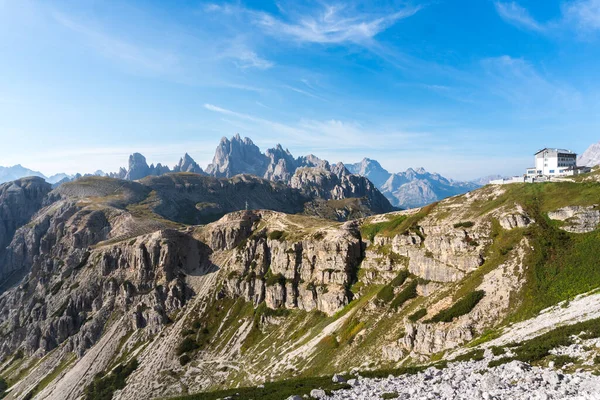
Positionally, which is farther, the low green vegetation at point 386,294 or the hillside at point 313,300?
the low green vegetation at point 386,294

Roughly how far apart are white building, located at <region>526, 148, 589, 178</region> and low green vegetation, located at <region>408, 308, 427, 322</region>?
73515mm

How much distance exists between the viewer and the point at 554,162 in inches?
4643

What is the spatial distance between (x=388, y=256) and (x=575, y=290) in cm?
5841

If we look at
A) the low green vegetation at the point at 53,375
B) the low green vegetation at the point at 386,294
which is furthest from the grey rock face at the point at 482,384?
the low green vegetation at the point at 53,375

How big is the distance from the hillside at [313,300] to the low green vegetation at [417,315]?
474 mm

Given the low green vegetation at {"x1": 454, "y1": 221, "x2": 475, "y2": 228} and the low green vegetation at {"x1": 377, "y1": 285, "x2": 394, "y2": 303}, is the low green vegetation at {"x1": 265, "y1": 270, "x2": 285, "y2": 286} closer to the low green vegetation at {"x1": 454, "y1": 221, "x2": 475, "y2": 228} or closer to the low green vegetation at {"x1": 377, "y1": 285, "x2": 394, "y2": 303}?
the low green vegetation at {"x1": 377, "y1": 285, "x2": 394, "y2": 303}

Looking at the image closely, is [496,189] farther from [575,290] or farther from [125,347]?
[125,347]

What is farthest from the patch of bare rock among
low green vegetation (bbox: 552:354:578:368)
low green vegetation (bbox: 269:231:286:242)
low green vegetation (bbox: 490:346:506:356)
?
low green vegetation (bbox: 269:231:286:242)

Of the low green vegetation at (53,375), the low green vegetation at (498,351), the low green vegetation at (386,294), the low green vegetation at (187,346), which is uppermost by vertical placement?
the low green vegetation at (498,351)

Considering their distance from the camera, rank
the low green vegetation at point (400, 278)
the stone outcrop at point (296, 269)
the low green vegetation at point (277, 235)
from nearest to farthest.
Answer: the low green vegetation at point (400, 278), the stone outcrop at point (296, 269), the low green vegetation at point (277, 235)

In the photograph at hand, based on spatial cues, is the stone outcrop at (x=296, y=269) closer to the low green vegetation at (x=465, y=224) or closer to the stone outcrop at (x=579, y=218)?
the low green vegetation at (x=465, y=224)

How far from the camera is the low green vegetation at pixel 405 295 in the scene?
306ft

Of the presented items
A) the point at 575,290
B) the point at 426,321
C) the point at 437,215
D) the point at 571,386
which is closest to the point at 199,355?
the point at 426,321

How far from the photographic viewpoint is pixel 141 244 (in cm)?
18062
